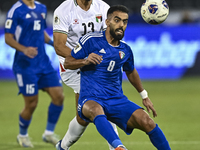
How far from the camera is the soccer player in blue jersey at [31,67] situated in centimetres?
671

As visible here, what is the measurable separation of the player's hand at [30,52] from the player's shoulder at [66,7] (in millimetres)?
1166

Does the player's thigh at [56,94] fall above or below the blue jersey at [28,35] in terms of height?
below

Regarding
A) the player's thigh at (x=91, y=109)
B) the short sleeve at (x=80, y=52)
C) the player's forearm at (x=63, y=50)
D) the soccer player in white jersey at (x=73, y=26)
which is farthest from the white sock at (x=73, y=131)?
the short sleeve at (x=80, y=52)

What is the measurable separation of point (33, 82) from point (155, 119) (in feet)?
9.17

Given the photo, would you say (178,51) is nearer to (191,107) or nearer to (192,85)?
(192,85)

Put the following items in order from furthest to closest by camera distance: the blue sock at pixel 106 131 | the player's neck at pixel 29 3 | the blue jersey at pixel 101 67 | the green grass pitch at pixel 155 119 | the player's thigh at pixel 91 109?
the player's neck at pixel 29 3, the green grass pitch at pixel 155 119, the blue jersey at pixel 101 67, the player's thigh at pixel 91 109, the blue sock at pixel 106 131

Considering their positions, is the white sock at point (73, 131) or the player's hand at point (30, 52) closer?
the white sock at point (73, 131)

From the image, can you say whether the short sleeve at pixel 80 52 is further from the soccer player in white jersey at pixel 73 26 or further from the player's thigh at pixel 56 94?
the player's thigh at pixel 56 94

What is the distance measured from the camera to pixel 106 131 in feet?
14.3

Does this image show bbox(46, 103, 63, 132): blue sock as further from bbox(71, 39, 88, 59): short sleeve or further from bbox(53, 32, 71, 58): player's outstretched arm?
bbox(71, 39, 88, 59): short sleeve

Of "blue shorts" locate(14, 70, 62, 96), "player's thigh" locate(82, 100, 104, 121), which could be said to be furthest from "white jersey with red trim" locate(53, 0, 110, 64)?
"player's thigh" locate(82, 100, 104, 121)

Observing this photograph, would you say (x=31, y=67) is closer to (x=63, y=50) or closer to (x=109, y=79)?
(x=63, y=50)

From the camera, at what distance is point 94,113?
454 centimetres

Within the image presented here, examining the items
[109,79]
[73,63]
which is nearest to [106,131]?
[109,79]
